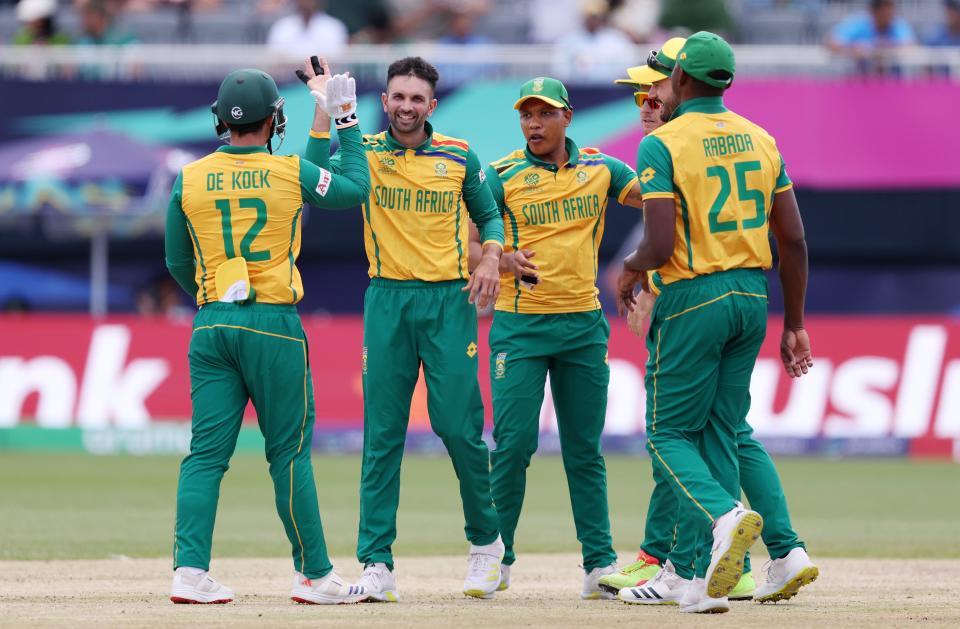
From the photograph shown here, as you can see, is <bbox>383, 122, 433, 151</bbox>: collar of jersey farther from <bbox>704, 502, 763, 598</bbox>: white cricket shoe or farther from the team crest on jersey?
<bbox>704, 502, 763, 598</bbox>: white cricket shoe

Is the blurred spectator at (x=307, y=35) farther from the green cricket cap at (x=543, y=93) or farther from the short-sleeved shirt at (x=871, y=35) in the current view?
the green cricket cap at (x=543, y=93)

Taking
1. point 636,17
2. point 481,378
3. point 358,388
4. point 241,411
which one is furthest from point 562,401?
point 636,17

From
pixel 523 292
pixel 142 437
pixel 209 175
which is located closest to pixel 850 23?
pixel 142 437

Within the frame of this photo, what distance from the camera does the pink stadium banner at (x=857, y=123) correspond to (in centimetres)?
2067

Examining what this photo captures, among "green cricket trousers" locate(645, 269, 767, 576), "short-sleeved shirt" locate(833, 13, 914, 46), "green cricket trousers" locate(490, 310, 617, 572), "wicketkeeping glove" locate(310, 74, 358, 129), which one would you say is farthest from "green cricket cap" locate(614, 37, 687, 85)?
"short-sleeved shirt" locate(833, 13, 914, 46)

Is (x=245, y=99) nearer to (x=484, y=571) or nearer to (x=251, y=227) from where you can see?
(x=251, y=227)

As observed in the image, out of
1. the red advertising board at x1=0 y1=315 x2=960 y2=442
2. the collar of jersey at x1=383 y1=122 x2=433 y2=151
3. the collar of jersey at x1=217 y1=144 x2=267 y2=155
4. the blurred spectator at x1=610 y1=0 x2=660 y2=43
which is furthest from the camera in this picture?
the blurred spectator at x1=610 y1=0 x2=660 y2=43

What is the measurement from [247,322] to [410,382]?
42.1 inches

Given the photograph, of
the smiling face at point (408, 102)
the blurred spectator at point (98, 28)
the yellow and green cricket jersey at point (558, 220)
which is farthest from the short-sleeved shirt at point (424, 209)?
the blurred spectator at point (98, 28)

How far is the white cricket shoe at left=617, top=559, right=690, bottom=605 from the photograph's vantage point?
26.1ft

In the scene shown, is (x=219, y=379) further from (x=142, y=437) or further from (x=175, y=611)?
(x=142, y=437)

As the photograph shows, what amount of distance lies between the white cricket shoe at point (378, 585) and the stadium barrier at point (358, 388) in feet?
33.6

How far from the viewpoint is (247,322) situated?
7711mm

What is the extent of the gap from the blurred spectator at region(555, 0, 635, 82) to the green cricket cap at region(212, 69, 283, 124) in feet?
43.3
